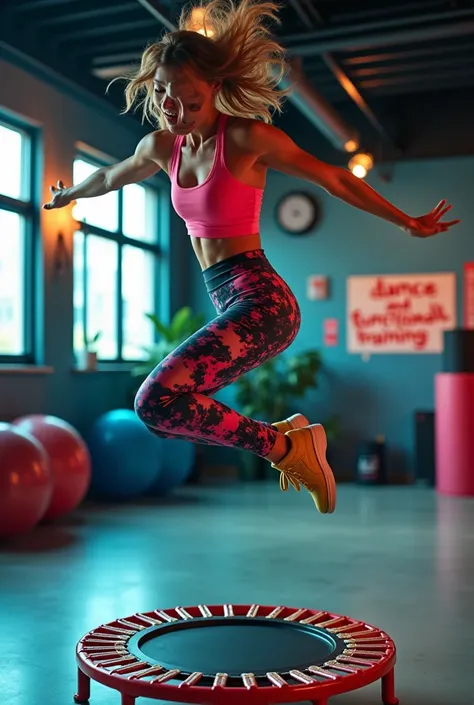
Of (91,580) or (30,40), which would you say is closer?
(91,580)

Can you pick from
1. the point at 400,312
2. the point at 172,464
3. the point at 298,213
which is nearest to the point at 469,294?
the point at 400,312

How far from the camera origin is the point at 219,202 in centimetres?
243

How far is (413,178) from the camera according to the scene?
8.29 m

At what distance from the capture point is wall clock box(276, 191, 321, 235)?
858 cm

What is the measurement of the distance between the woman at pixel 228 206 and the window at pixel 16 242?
4.08 metres

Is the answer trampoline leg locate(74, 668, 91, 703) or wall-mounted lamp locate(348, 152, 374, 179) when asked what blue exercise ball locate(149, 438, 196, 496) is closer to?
wall-mounted lamp locate(348, 152, 374, 179)

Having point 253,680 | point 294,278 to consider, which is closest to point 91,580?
point 253,680

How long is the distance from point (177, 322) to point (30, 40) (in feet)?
8.72

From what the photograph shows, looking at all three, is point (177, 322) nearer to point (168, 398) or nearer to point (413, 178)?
point (413, 178)

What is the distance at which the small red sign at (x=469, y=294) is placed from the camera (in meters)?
8.08

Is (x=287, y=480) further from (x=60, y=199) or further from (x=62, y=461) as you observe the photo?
(x=62, y=461)

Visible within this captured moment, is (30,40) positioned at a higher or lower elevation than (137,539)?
higher

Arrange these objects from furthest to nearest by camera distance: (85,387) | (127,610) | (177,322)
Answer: (177,322)
(85,387)
(127,610)

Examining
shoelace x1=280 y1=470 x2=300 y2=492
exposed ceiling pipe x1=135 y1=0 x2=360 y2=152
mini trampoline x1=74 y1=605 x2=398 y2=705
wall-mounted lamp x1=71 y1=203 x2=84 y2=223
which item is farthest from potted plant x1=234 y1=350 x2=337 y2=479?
shoelace x1=280 y1=470 x2=300 y2=492
